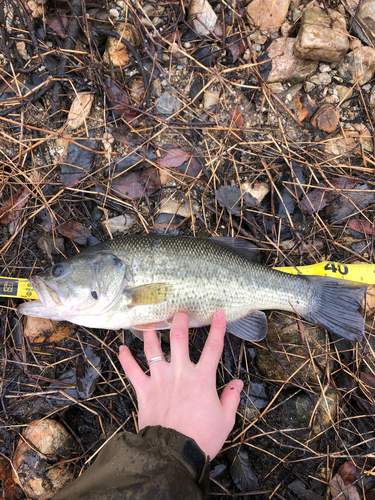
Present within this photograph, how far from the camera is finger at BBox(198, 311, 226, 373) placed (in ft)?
8.22

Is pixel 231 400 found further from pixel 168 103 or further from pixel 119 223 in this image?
pixel 168 103

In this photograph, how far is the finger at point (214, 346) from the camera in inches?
98.6

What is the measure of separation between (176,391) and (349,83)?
3.90 meters

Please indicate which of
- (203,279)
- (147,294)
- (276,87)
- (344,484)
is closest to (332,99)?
(276,87)

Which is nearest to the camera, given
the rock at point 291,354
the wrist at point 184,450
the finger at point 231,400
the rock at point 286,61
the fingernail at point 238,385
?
the wrist at point 184,450

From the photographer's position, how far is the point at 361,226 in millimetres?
3461

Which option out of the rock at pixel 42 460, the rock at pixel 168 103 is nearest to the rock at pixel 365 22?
the rock at pixel 168 103

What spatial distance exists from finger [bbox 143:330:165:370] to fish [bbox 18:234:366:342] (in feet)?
0.30

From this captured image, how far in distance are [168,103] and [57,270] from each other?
225cm

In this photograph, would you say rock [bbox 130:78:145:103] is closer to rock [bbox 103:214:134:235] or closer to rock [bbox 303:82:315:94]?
rock [bbox 103:214:134:235]

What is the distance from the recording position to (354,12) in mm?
3518

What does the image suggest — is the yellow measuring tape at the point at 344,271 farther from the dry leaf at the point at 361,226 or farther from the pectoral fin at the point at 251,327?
the pectoral fin at the point at 251,327

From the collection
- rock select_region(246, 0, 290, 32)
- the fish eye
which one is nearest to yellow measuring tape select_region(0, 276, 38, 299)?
the fish eye

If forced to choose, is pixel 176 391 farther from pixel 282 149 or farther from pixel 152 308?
pixel 282 149
